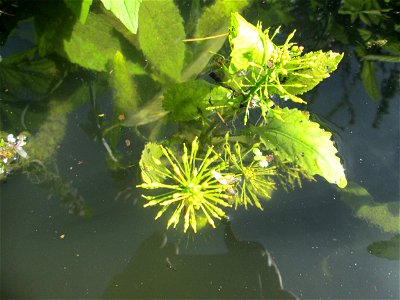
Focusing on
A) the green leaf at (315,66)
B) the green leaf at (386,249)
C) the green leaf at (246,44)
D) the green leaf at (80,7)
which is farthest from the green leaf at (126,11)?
the green leaf at (386,249)

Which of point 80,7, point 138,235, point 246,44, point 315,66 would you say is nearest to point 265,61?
point 246,44

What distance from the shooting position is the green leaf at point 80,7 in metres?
1.23

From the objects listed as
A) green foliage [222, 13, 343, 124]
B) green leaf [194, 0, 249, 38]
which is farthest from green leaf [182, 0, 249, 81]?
green foliage [222, 13, 343, 124]

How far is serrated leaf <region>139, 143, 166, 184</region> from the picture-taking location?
48.8 inches

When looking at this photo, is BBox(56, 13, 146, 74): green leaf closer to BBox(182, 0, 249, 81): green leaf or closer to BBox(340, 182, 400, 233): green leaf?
BBox(182, 0, 249, 81): green leaf

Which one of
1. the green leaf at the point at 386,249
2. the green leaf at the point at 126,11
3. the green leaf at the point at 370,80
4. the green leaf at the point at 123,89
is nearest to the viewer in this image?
the green leaf at the point at 126,11

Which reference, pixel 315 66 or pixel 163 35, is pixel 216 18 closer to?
pixel 163 35

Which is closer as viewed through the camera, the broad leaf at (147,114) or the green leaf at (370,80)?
the broad leaf at (147,114)

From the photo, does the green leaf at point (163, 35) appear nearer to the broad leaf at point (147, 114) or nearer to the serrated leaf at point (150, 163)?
the broad leaf at point (147, 114)

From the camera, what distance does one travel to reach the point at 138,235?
1389 millimetres

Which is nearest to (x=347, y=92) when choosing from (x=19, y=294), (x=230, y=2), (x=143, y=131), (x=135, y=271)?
(x=230, y=2)

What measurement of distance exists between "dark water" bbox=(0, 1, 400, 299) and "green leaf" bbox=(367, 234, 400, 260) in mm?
16

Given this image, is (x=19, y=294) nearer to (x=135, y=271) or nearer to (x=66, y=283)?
(x=66, y=283)

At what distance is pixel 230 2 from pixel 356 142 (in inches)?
27.8
